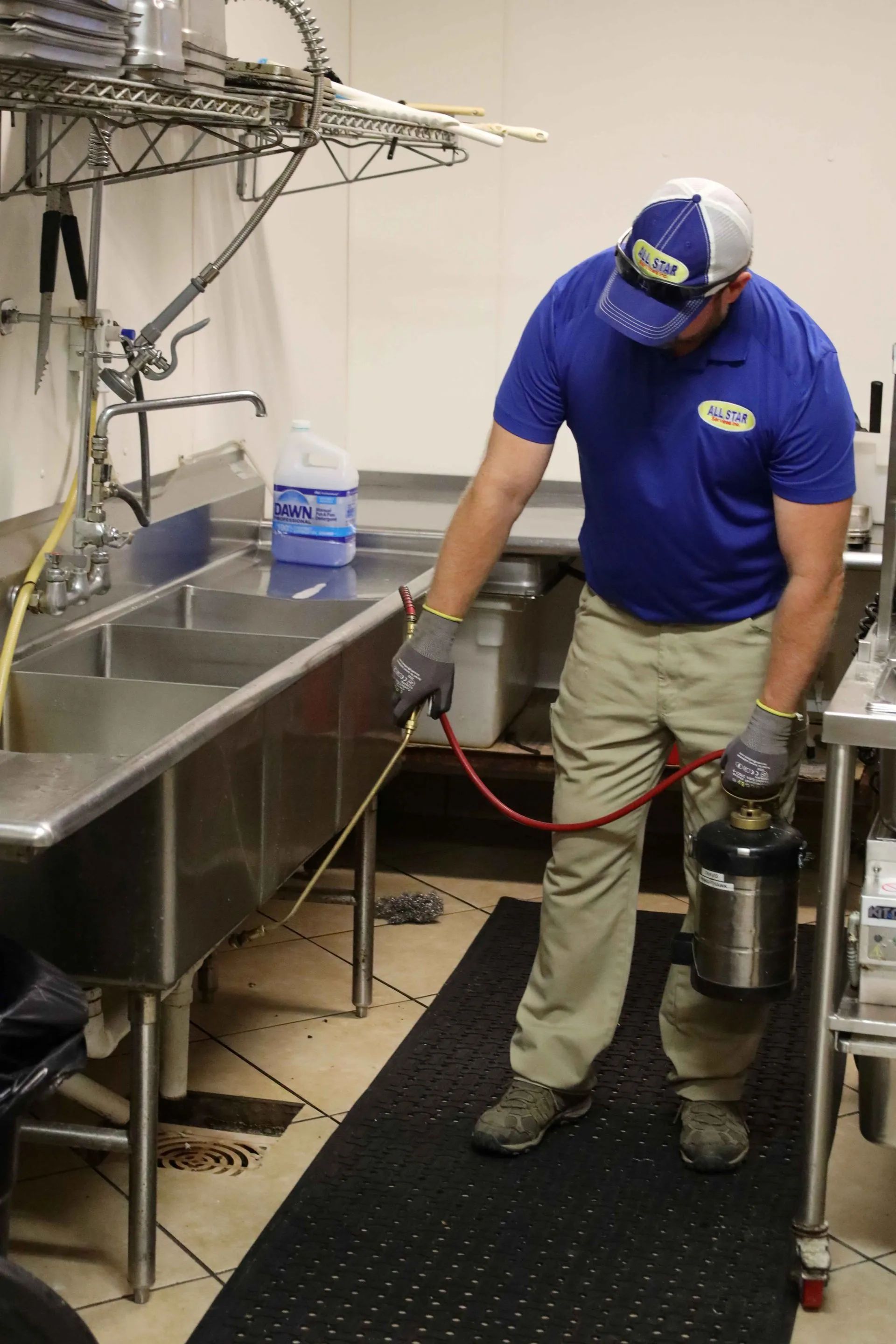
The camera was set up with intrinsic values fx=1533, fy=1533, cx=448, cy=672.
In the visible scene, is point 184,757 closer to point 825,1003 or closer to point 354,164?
point 825,1003

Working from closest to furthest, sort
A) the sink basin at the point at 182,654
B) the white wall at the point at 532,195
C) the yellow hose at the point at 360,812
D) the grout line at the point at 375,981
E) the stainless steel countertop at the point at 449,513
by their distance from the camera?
the yellow hose at the point at 360,812 < the sink basin at the point at 182,654 < the grout line at the point at 375,981 < the stainless steel countertop at the point at 449,513 < the white wall at the point at 532,195

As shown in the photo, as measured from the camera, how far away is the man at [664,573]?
209 cm

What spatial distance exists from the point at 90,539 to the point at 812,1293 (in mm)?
1436

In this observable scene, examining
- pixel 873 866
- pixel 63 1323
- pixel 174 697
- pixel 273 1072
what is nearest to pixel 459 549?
pixel 174 697

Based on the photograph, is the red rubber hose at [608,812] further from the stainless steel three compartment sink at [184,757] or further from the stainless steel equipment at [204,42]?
the stainless steel equipment at [204,42]

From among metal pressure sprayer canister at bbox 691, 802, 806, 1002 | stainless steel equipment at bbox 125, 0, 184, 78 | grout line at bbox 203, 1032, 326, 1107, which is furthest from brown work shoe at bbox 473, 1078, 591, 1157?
stainless steel equipment at bbox 125, 0, 184, 78

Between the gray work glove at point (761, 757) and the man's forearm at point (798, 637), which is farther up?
the man's forearm at point (798, 637)

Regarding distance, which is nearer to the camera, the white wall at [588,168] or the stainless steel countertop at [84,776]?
the stainless steel countertop at [84,776]

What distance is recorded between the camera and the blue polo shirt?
2.10m

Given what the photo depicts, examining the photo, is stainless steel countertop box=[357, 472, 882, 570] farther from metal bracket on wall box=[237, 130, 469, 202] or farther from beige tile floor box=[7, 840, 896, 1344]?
beige tile floor box=[7, 840, 896, 1344]

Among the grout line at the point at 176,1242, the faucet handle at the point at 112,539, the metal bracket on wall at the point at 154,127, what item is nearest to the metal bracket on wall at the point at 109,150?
the metal bracket on wall at the point at 154,127

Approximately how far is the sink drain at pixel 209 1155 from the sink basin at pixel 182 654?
727mm

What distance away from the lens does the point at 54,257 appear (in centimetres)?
224

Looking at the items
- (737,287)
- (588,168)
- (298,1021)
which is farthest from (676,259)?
(588,168)
